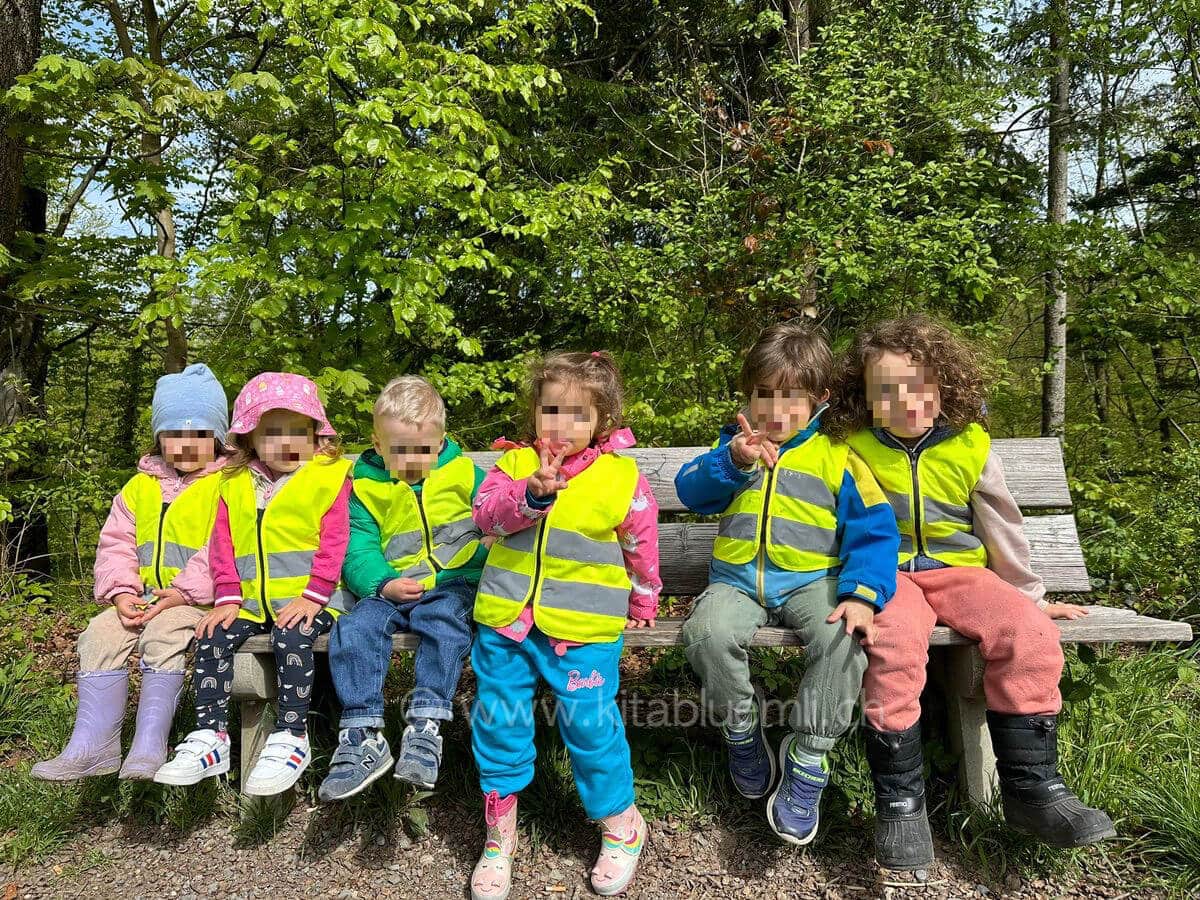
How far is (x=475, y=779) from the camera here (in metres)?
2.80

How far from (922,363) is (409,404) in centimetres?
176

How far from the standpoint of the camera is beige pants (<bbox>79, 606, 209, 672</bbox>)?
2.56 m

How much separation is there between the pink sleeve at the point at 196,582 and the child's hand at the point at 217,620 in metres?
0.10

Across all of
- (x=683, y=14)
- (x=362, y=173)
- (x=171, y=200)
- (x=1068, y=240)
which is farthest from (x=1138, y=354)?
(x=171, y=200)

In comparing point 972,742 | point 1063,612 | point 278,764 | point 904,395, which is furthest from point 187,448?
point 1063,612

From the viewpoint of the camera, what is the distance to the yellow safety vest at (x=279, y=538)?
104 inches

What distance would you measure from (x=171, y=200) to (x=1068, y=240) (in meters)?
4.92

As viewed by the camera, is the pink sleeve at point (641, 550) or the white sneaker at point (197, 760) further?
the pink sleeve at point (641, 550)

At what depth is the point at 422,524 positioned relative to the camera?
273cm

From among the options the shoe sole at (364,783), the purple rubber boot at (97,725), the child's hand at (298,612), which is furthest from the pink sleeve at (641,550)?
the purple rubber boot at (97,725)

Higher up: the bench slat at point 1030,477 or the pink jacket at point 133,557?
the bench slat at point 1030,477

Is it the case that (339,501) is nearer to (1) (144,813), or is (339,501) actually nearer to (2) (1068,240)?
(1) (144,813)

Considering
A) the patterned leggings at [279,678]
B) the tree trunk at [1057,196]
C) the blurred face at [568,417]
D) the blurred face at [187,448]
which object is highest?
the tree trunk at [1057,196]

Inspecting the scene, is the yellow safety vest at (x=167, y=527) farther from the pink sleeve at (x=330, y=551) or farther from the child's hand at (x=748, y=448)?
the child's hand at (x=748, y=448)
